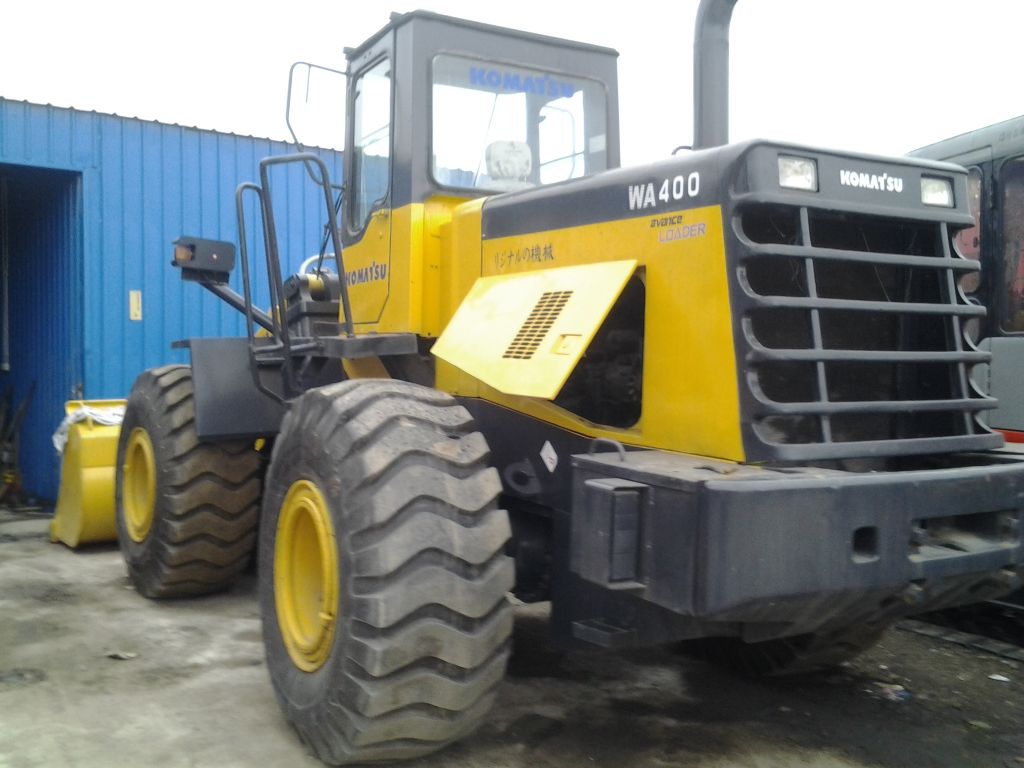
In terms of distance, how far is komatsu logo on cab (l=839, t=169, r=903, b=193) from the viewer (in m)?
3.17

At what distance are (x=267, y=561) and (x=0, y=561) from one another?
4.16m

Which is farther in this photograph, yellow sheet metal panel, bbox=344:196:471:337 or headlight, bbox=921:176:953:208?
yellow sheet metal panel, bbox=344:196:471:337

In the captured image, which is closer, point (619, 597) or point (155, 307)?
point (619, 597)

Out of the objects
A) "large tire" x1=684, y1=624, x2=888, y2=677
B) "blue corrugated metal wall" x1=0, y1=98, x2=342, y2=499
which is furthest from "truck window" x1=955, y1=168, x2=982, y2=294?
"blue corrugated metal wall" x1=0, y1=98, x2=342, y2=499

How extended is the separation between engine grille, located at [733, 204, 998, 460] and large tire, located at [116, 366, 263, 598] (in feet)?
11.0

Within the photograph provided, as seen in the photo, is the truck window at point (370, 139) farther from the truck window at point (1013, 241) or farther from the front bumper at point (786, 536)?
the truck window at point (1013, 241)

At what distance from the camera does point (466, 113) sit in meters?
4.48

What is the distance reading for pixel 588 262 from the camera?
3.62 meters

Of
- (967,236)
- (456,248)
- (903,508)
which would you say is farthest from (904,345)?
(967,236)

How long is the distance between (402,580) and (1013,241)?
4321 mm

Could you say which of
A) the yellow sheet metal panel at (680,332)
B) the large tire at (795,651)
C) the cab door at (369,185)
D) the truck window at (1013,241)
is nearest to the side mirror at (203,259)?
the cab door at (369,185)

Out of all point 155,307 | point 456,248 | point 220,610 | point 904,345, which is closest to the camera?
point 904,345

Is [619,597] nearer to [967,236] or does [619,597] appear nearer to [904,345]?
[904,345]

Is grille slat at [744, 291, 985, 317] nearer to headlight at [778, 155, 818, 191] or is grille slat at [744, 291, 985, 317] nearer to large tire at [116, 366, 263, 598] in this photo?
headlight at [778, 155, 818, 191]
